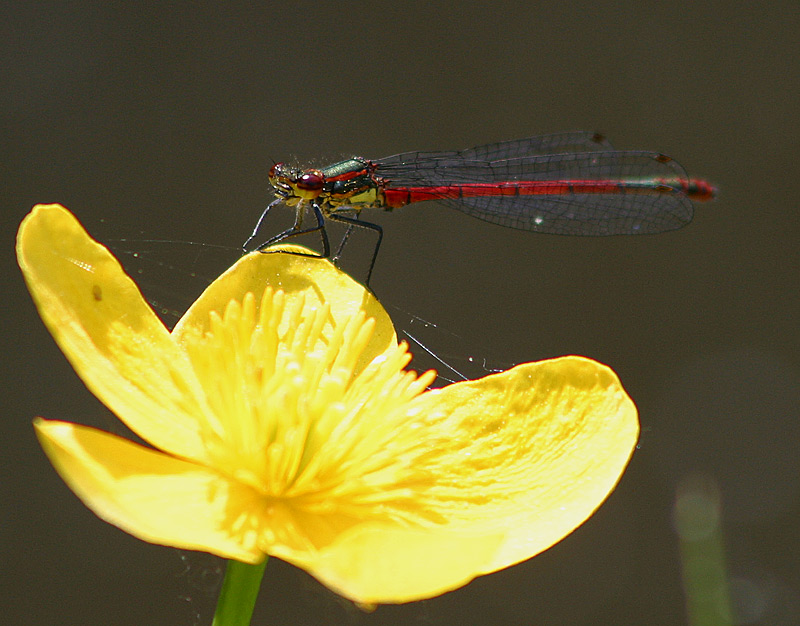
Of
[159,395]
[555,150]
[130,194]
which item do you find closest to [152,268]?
[159,395]

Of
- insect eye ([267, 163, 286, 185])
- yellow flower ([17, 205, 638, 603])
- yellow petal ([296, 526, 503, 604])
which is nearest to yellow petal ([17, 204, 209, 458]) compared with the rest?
yellow flower ([17, 205, 638, 603])

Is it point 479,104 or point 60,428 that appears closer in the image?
point 60,428

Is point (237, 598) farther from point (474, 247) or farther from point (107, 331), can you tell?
point (474, 247)

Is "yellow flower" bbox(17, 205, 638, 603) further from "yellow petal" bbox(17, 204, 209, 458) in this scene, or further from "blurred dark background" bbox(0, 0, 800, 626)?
"blurred dark background" bbox(0, 0, 800, 626)

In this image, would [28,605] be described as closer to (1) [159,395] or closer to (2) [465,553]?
(1) [159,395]

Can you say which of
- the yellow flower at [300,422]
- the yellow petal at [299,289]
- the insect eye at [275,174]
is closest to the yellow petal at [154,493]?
the yellow flower at [300,422]

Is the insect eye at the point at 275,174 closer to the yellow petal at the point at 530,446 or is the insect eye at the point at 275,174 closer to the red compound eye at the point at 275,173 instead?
the red compound eye at the point at 275,173
